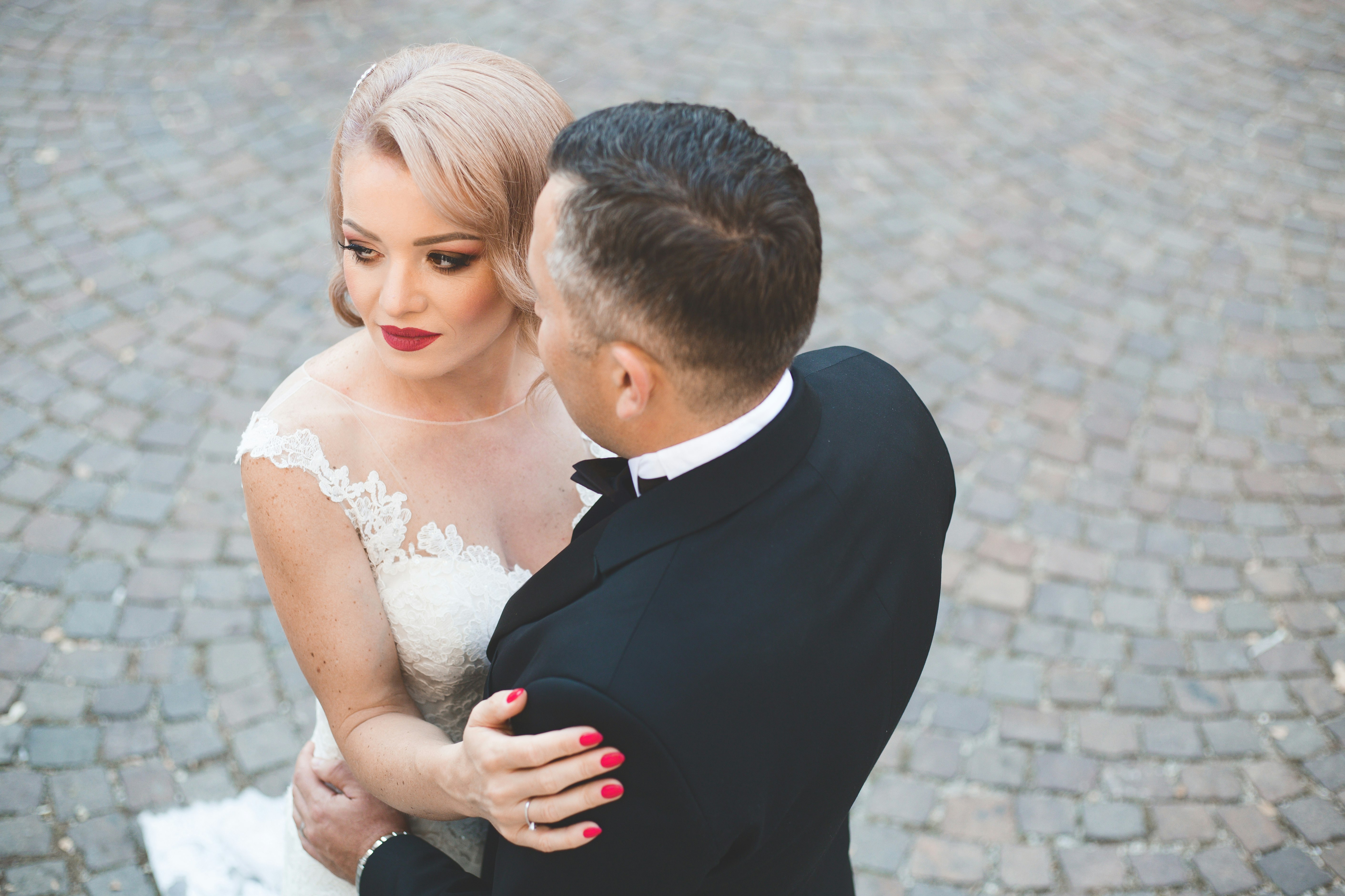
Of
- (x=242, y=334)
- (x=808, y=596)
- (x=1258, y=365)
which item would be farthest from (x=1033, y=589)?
(x=242, y=334)

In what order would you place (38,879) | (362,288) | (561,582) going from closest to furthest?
1. (561,582)
2. (362,288)
3. (38,879)

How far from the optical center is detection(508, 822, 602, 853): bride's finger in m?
Answer: 1.55

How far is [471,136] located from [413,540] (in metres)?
0.91

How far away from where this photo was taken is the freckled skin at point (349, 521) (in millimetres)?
2098

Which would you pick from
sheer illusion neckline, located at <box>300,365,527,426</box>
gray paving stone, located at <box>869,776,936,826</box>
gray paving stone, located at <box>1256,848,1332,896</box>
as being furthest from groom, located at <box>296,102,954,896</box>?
gray paving stone, located at <box>1256,848,1332,896</box>

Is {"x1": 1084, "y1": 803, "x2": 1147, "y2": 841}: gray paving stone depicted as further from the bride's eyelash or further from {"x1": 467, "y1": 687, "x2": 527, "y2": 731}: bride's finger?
the bride's eyelash

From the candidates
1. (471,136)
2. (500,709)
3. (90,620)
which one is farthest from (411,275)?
(90,620)

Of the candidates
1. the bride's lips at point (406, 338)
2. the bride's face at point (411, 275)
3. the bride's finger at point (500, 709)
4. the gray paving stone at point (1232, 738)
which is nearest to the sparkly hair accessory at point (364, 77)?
the bride's face at point (411, 275)

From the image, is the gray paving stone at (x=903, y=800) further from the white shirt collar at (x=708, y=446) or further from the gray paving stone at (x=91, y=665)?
the gray paving stone at (x=91, y=665)

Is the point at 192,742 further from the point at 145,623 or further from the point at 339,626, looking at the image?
the point at 339,626

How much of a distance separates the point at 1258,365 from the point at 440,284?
526 cm

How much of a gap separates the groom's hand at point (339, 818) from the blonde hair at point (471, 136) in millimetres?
1187

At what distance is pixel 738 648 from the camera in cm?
155

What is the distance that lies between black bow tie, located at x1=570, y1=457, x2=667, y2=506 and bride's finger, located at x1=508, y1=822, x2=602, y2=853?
57cm
